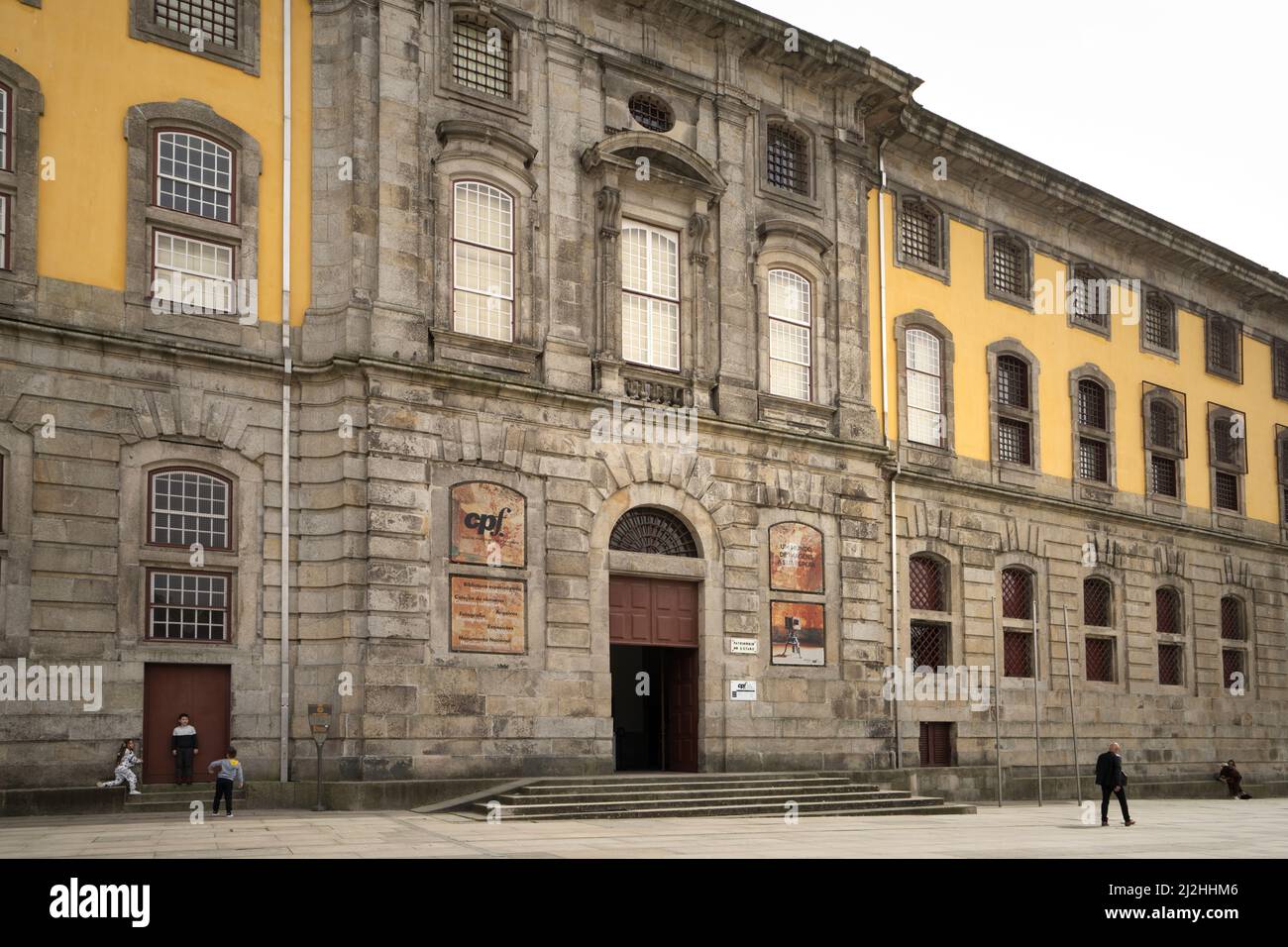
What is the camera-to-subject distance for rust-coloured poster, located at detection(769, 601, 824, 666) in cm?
3194

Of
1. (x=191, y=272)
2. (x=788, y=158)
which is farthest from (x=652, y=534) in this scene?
(x=191, y=272)

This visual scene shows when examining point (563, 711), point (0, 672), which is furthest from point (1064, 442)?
point (0, 672)

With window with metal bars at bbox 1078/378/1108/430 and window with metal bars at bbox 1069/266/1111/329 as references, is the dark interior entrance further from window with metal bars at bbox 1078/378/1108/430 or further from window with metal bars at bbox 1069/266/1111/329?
window with metal bars at bbox 1069/266/1111/329

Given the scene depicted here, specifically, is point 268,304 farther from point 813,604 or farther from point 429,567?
point 813,604

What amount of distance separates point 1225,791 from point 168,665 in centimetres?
3033

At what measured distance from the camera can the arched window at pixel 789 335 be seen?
33344 mm

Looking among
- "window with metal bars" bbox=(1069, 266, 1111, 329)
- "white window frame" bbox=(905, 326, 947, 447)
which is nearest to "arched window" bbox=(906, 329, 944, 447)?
"white window frame" bbox=(905, 326, 947, 447)

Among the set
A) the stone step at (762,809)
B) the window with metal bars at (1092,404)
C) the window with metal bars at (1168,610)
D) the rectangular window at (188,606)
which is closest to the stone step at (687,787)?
the stone step at (762,809)

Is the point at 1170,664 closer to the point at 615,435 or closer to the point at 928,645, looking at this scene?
the point at 928,645

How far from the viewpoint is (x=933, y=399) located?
3794cm

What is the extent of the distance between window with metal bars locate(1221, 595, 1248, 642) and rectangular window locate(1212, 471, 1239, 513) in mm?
2841

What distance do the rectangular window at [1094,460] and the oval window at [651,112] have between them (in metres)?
16.5

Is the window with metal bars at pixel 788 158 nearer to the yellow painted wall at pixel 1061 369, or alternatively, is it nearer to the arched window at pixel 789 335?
the arched window at pixel 789 335

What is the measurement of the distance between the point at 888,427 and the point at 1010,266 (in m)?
8.03
